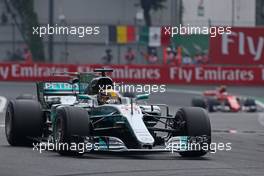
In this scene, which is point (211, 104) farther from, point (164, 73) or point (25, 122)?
point (25, 122)

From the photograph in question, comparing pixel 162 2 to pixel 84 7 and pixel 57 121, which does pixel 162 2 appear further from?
pixel 57 121

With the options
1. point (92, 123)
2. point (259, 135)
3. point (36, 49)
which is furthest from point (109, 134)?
point (36, 49)

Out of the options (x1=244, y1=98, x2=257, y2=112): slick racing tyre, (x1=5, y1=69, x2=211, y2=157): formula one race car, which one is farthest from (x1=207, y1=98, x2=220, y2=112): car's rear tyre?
(x1=5, y1=69, x2=211, y2=157): formula one race car

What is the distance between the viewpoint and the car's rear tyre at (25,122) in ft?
51.5

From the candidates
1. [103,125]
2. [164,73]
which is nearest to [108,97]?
[103,125]

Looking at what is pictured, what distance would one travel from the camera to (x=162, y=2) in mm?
52625

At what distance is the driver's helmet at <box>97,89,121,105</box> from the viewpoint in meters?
15.2

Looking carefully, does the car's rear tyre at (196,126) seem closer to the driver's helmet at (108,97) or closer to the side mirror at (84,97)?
the driver's helmet at (108,97)

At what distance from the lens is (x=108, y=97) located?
15.2 meters

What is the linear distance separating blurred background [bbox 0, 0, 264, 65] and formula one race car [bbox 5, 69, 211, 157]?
30066 mm

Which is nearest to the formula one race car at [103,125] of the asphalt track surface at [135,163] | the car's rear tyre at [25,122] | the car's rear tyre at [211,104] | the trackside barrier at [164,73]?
the car's rear tyre at [25,122]

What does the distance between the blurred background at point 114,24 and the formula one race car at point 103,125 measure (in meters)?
30.1

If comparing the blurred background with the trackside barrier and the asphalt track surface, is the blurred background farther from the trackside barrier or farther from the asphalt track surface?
the asphalt track surface

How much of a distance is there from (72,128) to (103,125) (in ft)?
3.14
